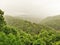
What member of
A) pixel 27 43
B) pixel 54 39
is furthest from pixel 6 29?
pixel 54 39

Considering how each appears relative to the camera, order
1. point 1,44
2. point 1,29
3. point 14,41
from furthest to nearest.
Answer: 1. point 1,29
2. point 14,41
3. point 1,44

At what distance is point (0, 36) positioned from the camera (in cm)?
3716

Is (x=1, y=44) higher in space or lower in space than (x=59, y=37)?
higher

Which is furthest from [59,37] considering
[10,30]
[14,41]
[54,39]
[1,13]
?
[14,41]

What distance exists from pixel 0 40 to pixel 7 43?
1.47 metres

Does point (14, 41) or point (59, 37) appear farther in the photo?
point (59, 37)

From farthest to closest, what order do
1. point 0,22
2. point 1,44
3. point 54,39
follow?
point 54,39, point 0,22, point 1,44

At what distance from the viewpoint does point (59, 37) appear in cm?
9225

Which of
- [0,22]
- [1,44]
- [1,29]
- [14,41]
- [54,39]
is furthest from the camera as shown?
[54,39]

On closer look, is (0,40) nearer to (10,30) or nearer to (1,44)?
(1,44)

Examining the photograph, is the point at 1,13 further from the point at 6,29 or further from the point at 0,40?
the point at 0,40

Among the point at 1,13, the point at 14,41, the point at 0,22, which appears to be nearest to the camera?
the point at 14,41

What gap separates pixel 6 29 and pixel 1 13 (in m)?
17.4

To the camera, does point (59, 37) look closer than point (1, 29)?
No
